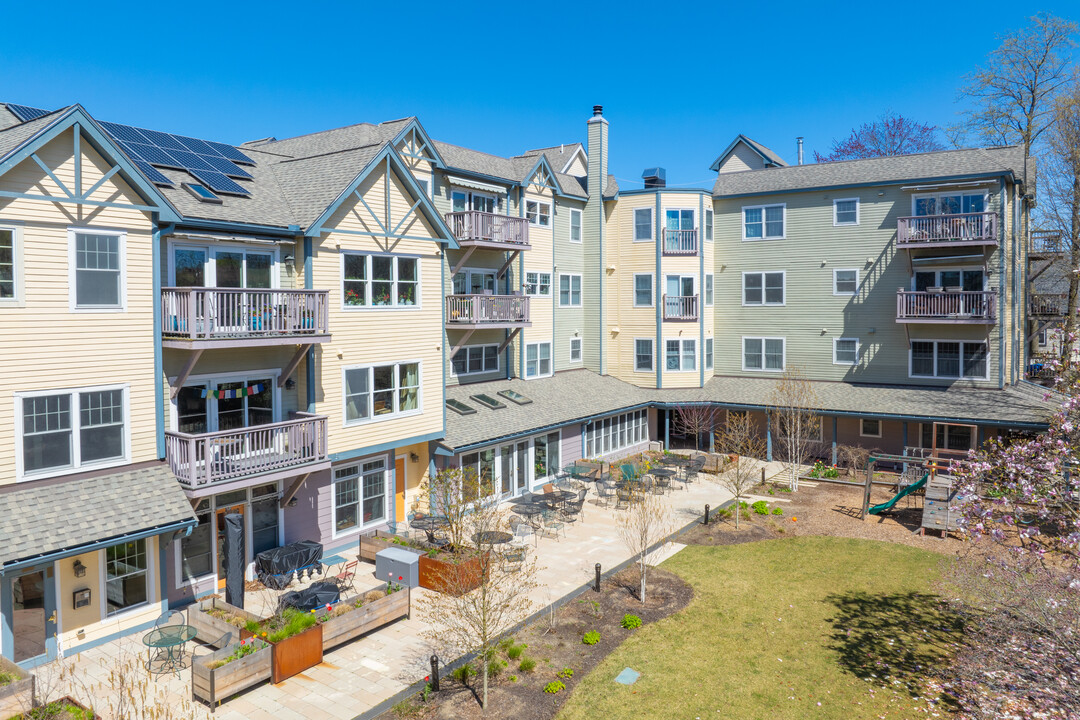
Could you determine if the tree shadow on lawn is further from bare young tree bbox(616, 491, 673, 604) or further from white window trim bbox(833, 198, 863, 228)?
white window trim bbox(833, 198, 863, 228)

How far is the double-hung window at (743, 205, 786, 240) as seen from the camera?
34.8 m

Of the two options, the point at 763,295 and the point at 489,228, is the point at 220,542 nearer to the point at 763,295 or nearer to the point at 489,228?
the point at 489,228

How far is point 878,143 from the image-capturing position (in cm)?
6169

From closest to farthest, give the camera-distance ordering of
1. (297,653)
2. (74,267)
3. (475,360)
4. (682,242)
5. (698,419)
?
(297,653) → (74,267) → (475,360) → (698,419) → (682,242)

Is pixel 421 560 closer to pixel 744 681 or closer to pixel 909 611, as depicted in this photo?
pixel 744 681

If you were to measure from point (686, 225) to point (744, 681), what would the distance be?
24546mm

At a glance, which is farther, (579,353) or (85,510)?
(579,353)

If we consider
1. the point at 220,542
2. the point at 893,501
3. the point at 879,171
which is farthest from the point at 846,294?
the point at 220,542

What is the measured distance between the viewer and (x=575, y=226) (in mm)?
34469

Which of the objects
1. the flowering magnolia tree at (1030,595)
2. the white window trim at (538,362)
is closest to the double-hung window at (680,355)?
the white window trim at (538,362)

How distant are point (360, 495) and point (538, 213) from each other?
50.4 feet

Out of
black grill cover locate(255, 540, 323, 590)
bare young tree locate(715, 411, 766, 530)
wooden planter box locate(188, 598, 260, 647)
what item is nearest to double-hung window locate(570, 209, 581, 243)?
bare young tree locate(715, 411, 766, 530)

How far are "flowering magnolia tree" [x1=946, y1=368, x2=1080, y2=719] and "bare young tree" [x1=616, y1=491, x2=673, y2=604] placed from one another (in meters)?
7.37

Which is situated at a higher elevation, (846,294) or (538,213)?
(538,213)
